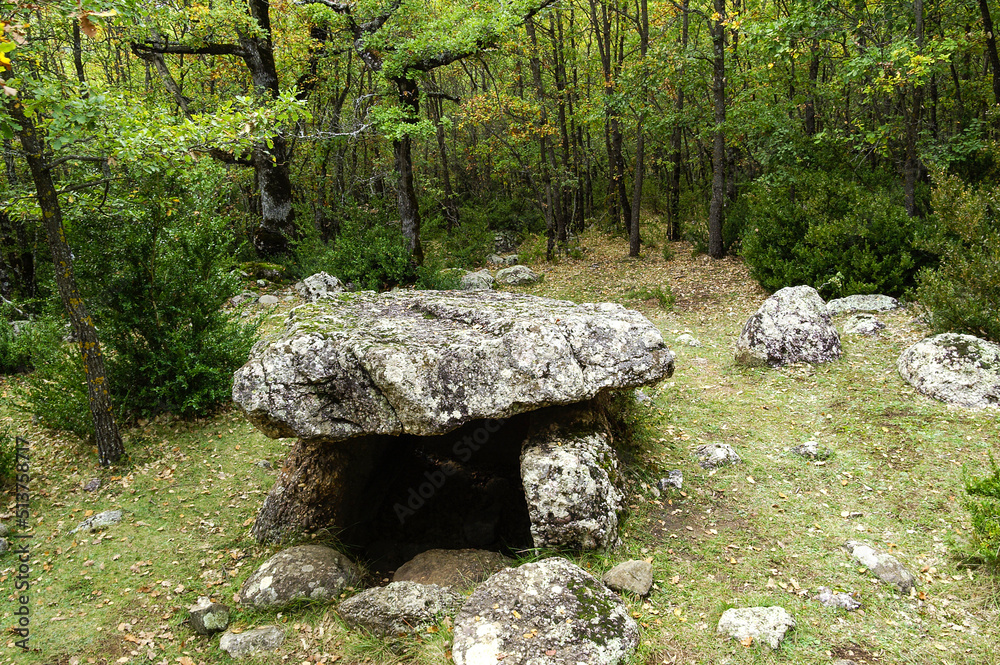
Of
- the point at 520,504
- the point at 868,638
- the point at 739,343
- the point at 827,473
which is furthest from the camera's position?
the point at 739,343

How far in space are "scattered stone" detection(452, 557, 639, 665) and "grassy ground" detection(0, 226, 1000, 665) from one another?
0.26 meters

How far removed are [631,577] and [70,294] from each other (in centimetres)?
684

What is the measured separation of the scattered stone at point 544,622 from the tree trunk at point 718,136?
520 inches

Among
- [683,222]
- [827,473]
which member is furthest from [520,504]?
[683,222]

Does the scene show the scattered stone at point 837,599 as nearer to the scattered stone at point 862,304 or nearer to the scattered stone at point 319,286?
the scattered stone at point 862,304

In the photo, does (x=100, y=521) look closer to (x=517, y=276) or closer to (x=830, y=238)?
(x=517, y=276)

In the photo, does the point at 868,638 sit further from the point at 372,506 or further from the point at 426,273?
the point at 426,273

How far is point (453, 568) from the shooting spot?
5.44 metres

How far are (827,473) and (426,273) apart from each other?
9244 millimetres

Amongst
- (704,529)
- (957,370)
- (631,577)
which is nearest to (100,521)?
(631,577)

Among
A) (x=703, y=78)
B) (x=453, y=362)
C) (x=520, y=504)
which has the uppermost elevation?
(x=703, y=78)

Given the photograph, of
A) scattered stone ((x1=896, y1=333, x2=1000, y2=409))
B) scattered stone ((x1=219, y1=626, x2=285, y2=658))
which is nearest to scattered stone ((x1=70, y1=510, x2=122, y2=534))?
scattered stone ((x1=219, y1=626, x2=285, y2=658))

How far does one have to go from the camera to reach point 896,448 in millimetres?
6602

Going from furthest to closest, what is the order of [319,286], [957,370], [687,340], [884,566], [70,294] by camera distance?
[319,286]
[687,340]
[957,370]
[70,294]
[884,566]
